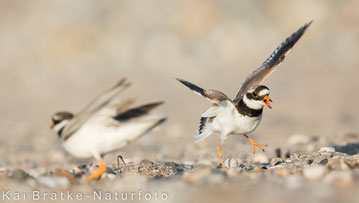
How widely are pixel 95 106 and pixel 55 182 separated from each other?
0.80 metres

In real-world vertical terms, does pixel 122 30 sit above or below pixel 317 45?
above

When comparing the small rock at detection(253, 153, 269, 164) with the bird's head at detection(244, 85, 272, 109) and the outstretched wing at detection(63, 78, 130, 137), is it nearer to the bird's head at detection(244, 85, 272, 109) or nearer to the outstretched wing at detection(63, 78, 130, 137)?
the bird's head at detection(244, 85, 272, 109)

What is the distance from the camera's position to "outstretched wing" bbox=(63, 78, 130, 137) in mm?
5188

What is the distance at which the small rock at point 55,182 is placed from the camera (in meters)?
5.07

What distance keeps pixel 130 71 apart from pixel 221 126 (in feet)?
39.5

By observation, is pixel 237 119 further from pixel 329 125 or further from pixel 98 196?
pixel 329 125

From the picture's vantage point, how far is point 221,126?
6977 mm

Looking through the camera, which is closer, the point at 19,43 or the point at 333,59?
the point at 333,59

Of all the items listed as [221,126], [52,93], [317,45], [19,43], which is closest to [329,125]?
[221,126]

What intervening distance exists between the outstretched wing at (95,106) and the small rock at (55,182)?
0.54 metres

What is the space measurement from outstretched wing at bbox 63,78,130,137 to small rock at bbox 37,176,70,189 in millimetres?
536

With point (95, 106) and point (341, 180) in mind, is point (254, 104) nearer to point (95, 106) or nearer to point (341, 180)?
point (95, 106)

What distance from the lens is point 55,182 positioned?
5113 millimetres

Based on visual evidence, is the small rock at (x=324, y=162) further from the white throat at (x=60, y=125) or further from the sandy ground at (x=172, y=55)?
the sandy ground at (x=172, y=55)
